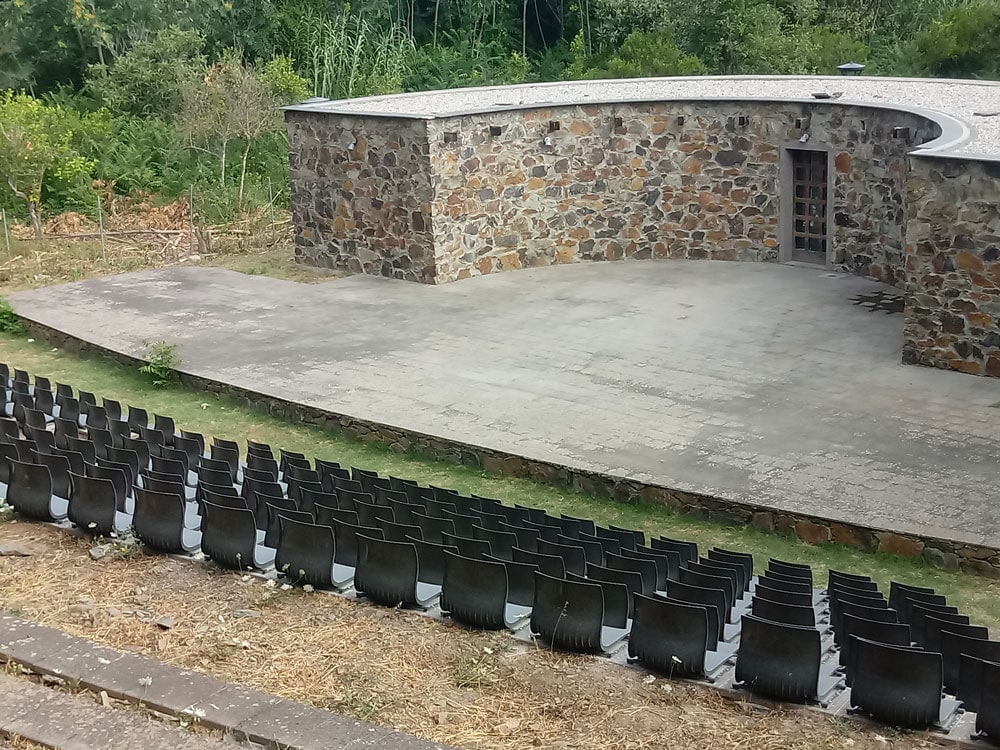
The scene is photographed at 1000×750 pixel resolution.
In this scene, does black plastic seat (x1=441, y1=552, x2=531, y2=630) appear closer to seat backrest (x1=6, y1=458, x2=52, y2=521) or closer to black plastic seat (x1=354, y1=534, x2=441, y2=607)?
black plastic seat (x1=354, y1=534, x2=441, y2=607)

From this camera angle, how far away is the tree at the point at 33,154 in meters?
19.7

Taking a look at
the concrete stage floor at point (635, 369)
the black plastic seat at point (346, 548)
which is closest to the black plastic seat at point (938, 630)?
the concrete stage floor at point (635, 369)

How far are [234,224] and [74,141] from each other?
575 centimetres

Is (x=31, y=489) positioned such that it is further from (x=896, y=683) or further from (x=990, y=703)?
(x=990, y=703)

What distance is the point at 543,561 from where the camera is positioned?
6098 millimetres

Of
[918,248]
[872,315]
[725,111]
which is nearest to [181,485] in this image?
[918,248]

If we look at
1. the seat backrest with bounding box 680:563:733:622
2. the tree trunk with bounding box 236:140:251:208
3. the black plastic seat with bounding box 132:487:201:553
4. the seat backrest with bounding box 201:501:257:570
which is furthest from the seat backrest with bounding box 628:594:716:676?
the tree trunk with bounding box 236:140:251:208

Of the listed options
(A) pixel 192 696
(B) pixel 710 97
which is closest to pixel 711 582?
(A) pixel 192 696

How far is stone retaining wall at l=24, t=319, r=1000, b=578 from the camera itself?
802 cm

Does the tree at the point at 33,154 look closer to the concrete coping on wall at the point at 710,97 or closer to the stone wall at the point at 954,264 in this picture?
the concrete coping on wall at the point at 710,97

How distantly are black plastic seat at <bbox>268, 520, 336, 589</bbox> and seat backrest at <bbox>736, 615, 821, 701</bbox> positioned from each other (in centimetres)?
215

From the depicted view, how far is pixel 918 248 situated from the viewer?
11.5 m

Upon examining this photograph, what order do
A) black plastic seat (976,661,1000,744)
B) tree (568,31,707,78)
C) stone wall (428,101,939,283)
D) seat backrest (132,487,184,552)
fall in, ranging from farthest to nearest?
tree (568,31,707,78) < stone wall (428,101,939,283) < seat backrest (132,487,184,552) < black plastic seat (976,661,1000,744)

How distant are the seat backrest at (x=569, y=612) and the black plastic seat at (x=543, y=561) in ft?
1.25
